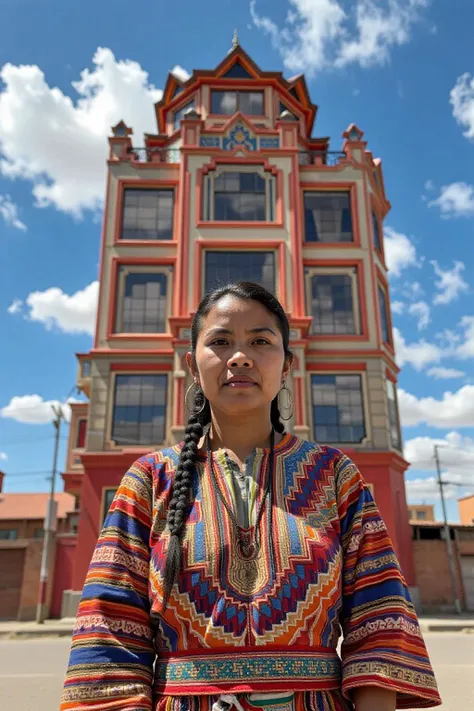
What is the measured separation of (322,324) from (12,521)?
2084 cm

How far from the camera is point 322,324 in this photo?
17703 millimetres

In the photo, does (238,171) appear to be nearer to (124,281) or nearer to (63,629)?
(124,281)

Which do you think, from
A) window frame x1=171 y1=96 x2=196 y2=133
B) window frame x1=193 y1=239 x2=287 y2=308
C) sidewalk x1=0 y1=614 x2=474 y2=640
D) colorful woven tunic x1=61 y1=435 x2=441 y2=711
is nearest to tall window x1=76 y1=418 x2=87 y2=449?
sidewalk x1=0 y1=614 x2=474 y2=640

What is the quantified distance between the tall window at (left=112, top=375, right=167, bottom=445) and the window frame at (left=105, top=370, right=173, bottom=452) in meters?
0.07

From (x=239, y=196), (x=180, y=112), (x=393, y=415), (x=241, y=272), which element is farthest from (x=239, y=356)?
(x=180, y=112)

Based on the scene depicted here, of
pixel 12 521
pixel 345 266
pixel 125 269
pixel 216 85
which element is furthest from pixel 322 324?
pixel 12 521

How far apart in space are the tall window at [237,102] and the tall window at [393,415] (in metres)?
11.3

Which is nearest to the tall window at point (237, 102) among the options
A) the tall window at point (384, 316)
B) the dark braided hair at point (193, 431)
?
the tall window at point (384, 316)

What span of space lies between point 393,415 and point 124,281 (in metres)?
9.79

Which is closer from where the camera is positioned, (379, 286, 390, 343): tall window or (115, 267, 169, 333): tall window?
(115, 267, 169, 333): tall window

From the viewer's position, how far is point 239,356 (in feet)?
6.36

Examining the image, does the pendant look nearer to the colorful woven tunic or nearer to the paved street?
the colorful woven tunic

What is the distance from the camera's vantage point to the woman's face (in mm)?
1942

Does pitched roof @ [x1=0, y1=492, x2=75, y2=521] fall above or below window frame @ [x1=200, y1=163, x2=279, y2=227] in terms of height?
below
